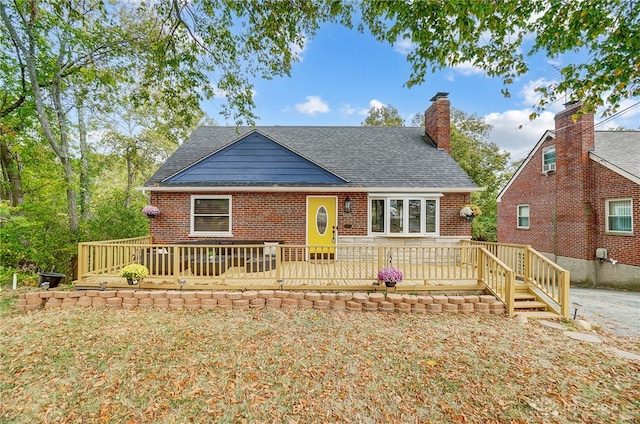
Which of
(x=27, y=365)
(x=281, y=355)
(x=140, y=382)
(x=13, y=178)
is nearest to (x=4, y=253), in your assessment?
(x=13, y=178)

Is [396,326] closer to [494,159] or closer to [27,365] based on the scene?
[27,365]

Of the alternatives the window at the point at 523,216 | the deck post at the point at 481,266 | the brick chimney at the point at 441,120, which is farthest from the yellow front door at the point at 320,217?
the window at the point at 523,216

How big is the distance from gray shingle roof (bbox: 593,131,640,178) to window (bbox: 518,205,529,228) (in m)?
3.96

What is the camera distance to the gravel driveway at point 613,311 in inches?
214

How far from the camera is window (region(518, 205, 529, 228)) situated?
Result: 14131 millimetres

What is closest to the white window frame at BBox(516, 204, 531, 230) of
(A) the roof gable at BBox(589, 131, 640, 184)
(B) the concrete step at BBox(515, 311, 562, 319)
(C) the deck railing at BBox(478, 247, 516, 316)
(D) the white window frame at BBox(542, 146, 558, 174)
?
(D) the white window frame at BBox(542, 146, 558, 174)

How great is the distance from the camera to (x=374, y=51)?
10906 millimetres

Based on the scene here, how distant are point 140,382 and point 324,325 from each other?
9.53 feet

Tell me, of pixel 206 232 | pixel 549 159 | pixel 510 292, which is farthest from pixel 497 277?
pixel 549 159

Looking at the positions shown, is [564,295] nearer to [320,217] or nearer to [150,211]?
[320,217]

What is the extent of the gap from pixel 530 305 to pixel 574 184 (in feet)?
29.2

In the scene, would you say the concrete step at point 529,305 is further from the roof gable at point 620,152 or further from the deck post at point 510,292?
the roof gable at point 620,152

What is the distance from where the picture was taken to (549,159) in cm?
1261

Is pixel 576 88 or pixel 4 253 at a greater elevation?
pixel 576 88
